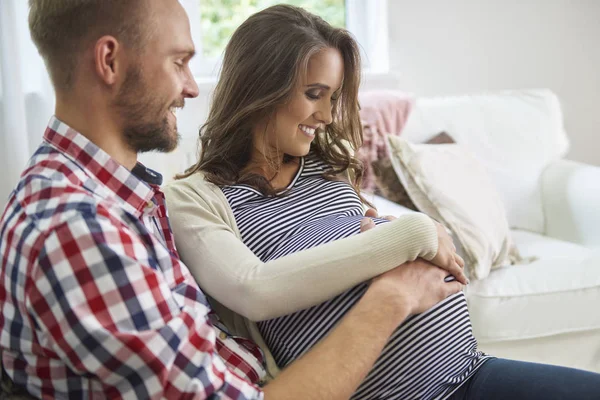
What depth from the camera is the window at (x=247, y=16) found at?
2738 millimetres

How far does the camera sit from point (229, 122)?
4.28 ft

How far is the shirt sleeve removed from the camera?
2.45ft

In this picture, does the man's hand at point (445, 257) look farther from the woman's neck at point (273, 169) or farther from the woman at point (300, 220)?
the woman's neck at point (273, 169)

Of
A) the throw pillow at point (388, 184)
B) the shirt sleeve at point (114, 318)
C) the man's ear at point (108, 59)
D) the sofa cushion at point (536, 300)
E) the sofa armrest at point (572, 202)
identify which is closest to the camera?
the shirt sleeve at point (114, 318)

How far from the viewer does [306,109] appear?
4.22ft

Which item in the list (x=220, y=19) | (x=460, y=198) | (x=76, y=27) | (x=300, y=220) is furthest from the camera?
(x=220, y=19)

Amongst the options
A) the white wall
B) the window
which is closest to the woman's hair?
the window

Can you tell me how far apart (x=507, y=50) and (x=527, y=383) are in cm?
233

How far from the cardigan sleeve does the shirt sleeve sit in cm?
19

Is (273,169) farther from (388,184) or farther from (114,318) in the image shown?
(388,184)

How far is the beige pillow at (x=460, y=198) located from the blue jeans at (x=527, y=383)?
652 millimetres

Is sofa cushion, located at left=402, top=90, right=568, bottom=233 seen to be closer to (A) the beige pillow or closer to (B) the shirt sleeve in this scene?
(A) the beige pillow

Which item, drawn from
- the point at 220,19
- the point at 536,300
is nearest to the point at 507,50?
the point at 220,19

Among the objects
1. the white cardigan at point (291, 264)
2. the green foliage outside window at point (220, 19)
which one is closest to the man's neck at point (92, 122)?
the white cardigan at point (291, 264)
